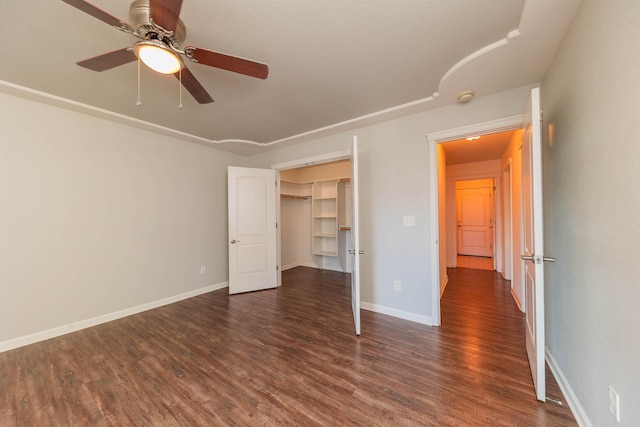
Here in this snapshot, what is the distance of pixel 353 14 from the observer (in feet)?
4.69

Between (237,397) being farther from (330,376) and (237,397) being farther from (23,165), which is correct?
(23,165)

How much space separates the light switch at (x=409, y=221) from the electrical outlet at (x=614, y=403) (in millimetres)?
1799

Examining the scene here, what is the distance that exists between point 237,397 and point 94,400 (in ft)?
3.21

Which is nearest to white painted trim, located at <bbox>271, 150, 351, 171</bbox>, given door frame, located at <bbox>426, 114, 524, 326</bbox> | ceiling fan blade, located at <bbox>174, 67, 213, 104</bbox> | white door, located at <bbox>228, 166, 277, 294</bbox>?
white door, located at <bbox>228, 166, 277, 294</bbox>

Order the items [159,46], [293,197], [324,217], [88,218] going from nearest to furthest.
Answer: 1. [159,46]
2. [88,218]
3. [324,217]
4. [293,197]

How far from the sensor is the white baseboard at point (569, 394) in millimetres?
1310

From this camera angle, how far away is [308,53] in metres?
1.76

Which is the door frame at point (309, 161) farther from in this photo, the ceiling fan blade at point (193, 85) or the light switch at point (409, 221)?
the ceiling fan blade at point (193, 85)

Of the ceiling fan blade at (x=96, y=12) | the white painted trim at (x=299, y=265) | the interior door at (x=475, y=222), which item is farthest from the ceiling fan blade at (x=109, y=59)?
the interior door at (x=475, y=222)

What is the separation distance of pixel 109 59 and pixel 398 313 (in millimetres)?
3436

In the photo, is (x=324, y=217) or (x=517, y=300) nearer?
(x=517, y=300)

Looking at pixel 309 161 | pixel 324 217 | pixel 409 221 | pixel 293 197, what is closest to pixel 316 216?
pixel 324 217

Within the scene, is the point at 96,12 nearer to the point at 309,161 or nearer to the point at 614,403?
the point at 309,161

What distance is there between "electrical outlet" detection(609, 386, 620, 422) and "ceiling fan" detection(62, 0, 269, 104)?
2.45 metres
